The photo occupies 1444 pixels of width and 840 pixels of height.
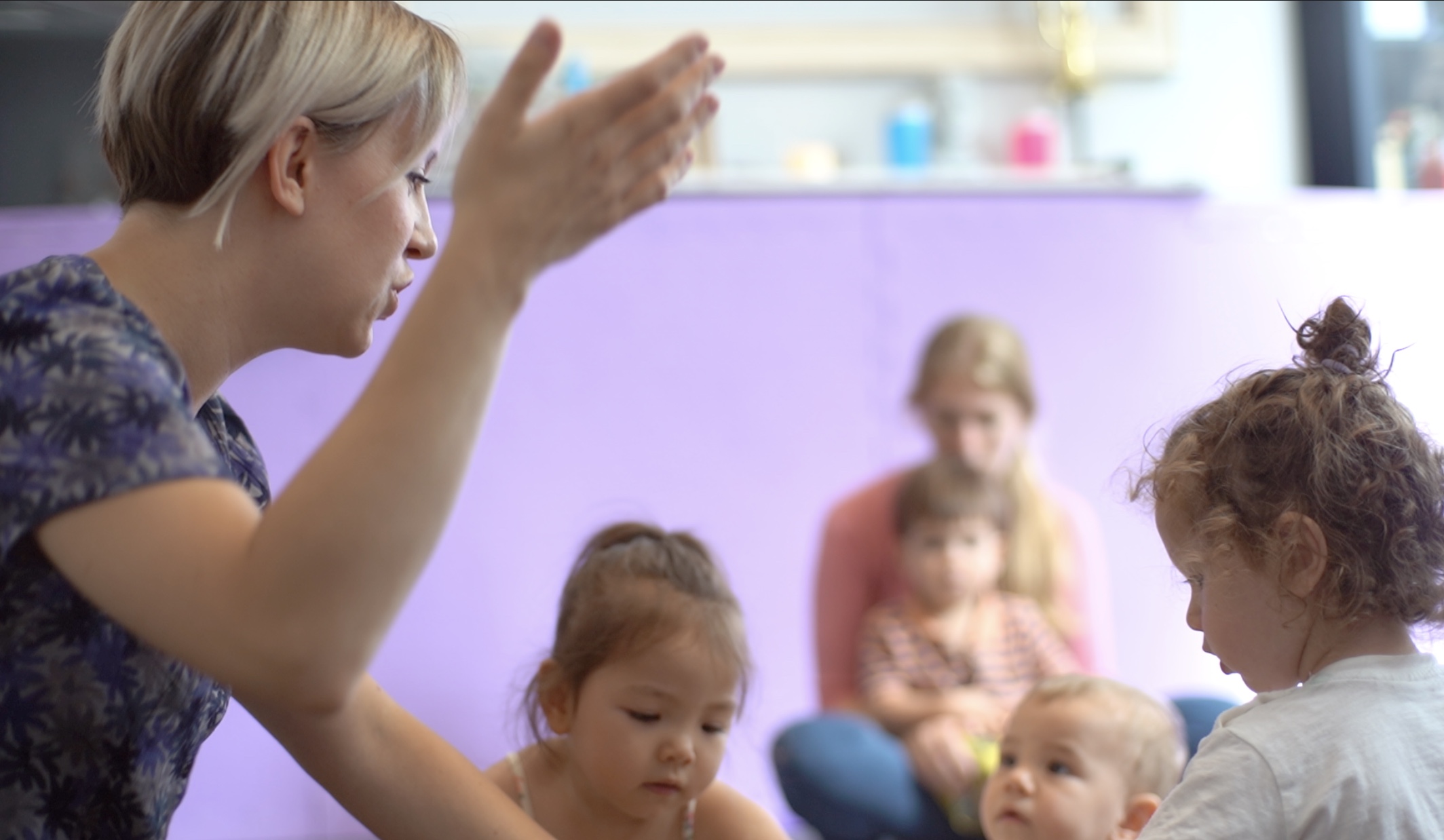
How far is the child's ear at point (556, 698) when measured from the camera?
1.05m

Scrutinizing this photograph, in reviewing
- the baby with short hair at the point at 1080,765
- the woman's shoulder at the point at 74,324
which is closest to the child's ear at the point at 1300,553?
Answer: the baby with short hair at the point at 1080,765

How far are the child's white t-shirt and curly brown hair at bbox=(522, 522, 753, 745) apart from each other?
41 cm

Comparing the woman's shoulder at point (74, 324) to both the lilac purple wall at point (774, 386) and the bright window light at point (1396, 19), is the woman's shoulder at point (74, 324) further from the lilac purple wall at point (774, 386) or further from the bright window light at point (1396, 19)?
the bright window light at point (1396, 19)

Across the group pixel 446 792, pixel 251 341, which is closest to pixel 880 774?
pixel 446 792

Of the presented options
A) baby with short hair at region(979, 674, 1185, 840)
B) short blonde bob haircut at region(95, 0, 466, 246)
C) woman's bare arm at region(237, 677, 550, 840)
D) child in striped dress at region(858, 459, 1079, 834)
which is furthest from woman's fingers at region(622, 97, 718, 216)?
child in striped dress at region(858, 459, 1079, 834)

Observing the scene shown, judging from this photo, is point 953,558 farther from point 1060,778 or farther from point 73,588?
point 73,588

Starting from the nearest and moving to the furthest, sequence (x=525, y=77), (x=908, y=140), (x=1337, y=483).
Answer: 1. (x=525, y=77)
2. (x=1337, y=483)
3. (x=908, y=140)

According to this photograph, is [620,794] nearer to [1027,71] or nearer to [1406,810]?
[1406,810]

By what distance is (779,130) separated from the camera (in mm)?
2902

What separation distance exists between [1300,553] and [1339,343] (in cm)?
16

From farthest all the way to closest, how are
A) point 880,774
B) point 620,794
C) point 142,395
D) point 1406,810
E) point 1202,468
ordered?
point 880,774, point 620,794, point 1202,468, point 1406,810, point 142,395

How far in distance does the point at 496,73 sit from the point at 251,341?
1.86m

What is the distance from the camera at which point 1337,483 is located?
2.58 ft

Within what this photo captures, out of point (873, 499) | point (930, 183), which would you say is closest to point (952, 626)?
point (873, 499)
